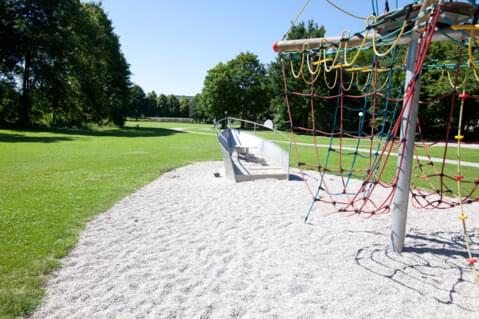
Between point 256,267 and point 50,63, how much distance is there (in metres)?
32.5

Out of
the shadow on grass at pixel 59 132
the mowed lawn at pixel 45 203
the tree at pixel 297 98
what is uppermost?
the tree at pixel 297 98

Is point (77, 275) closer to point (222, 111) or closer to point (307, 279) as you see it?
point (307, 279)

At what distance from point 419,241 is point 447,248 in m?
0.33

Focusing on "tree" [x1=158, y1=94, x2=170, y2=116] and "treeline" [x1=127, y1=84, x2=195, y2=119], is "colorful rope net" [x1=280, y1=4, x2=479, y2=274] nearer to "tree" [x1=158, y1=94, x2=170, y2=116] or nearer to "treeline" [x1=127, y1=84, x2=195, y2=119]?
"treeline" [x1=127, y1=84, x2=195, y2=119]

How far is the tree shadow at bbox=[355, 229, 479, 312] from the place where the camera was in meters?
3.16

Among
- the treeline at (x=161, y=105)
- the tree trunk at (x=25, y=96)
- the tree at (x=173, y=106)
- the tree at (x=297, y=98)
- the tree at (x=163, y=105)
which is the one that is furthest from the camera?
the tree at (x=173, y=106)

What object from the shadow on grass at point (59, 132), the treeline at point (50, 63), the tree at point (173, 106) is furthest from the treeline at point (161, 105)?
the shadow on grass at point (59, 132)

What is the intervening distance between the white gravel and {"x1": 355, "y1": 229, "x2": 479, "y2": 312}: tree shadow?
12 mm

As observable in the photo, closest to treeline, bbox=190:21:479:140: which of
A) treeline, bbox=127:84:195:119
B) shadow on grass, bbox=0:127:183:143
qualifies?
shadow on grass, bbox=0:127:183:143

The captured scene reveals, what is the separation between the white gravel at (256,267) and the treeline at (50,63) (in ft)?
92.2

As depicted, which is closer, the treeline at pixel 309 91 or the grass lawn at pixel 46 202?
the grass lawn at pixel 46 202

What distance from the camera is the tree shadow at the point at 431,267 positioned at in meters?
3.16

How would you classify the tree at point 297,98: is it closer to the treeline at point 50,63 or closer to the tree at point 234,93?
the tree at point 234,93

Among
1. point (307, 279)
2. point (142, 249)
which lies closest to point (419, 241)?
point (307, 279)
